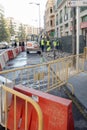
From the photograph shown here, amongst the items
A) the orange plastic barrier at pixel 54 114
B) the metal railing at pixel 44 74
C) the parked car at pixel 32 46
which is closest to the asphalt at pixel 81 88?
the metal railing at pixel 44 74

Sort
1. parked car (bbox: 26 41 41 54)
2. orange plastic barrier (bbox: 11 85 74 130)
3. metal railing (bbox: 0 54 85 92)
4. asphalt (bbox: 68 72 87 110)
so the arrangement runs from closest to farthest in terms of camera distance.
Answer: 1. orange plastic barrier (bbox: 11 85 74 130)
2. metal railing (bbox: 0 54 85 92)
3. asphalt (bbox: 68 72 87 110)
4. parked car (bbox: 26 41 41 54)

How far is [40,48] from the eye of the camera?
3619 centimetres

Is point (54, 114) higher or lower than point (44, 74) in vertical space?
lower

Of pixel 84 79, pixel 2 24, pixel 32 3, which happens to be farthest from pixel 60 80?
pixel 2 24

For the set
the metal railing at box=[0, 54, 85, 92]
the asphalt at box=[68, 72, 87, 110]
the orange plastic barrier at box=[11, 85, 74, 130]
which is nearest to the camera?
the orange plastic barrier at box=[11, 85, 74, 130]

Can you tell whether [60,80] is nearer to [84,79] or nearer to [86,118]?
[84,79]

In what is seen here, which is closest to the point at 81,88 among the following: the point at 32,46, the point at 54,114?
the point at 54,114

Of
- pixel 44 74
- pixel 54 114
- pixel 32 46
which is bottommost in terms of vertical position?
pixel 54 114

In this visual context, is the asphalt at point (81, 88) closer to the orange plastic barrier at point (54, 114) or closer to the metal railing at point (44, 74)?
the metal railing at point (44, 74)

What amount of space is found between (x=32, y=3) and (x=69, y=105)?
5111 centimetres

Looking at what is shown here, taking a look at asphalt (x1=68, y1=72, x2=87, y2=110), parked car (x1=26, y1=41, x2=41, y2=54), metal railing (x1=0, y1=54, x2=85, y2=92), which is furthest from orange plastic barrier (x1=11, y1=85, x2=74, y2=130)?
parked car (x1=26, y1=41, x2=41, y2=54)

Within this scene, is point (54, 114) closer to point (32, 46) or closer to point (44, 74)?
point (44, 74)

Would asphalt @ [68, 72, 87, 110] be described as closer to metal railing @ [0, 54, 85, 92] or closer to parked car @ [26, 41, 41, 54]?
metal railing @ [0, 54, 85, 92]

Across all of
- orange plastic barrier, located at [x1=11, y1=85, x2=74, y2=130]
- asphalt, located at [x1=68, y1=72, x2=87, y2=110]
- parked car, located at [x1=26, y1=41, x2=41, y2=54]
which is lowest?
asphalt, located at [x1=68, y1=72, x2=87, y2=110]
